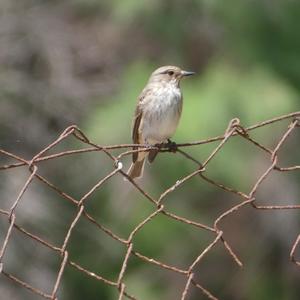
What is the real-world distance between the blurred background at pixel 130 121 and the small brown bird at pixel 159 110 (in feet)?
6.11

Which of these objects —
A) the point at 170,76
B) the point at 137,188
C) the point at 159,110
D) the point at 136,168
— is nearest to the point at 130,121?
the point at 170,76

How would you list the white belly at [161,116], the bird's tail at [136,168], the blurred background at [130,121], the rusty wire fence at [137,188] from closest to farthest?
the rusty wire fence at [137,188]
the bird's tail at [136,168]
the white belly at [161,116]
the blurred background at [130,121]

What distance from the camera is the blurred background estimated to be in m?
8.84

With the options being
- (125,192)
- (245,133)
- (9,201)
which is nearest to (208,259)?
(125,192)

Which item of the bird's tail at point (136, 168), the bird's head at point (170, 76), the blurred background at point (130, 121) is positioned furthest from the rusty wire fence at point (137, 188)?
the blurred background at point (130, 121)

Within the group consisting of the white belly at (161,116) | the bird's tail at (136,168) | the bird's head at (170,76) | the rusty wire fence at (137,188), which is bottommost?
the rusty wire fence at (137,188)

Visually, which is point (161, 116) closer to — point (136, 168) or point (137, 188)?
point (136, 168)

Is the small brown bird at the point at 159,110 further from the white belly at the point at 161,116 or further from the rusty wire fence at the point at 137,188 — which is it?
the rusty wire fence at the point at 137,188

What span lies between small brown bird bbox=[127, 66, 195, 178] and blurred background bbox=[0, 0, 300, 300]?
6.11 feet

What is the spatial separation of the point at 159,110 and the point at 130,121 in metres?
2.54

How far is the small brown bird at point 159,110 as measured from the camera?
5.91 metres

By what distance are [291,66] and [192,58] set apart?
117cm

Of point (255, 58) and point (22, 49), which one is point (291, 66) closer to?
point (255, 58)

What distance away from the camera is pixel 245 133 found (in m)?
3.73
